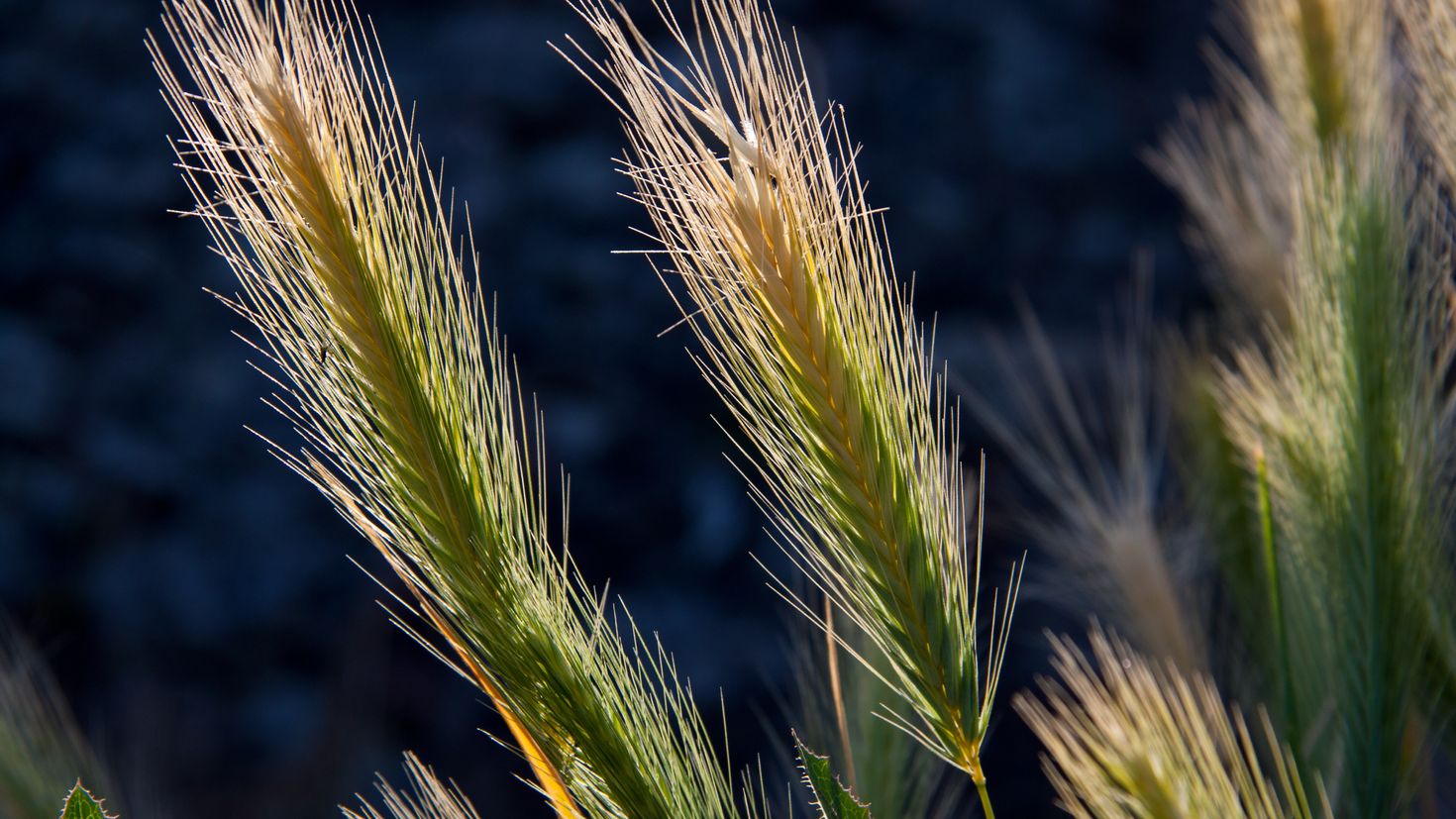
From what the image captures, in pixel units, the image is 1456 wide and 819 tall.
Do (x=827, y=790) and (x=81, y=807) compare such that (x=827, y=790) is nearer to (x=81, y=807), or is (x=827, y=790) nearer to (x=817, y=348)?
(x=817, y=348)

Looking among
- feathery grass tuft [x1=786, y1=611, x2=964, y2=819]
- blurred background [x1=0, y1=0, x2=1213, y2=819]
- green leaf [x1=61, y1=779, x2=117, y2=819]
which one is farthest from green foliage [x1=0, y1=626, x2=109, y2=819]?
blurred background [x1=0, y1=0, x2=1213, y2=819]

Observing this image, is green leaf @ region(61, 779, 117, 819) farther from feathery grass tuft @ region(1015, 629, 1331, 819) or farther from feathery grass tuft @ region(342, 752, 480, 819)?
feathery grass tuft @ region(1015, 629, 1331, 819)

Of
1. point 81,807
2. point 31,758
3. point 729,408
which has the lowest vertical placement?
point 31,758

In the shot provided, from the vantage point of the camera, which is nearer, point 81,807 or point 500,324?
point 81,807

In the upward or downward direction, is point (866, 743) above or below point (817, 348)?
below

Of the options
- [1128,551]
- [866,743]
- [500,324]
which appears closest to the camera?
[866,743]

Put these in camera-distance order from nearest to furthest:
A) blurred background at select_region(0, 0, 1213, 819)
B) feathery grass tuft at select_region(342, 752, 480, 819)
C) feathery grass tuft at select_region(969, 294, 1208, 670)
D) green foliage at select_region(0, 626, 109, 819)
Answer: feathery grass tuft at select_region(342, 752, 480, 819), green foliage at select_region(0, 626, 109, 819), feathery grass tuft at select_region(969, 294, 1208, 670), blurred background at select_region(0, 0, 1213, 819)

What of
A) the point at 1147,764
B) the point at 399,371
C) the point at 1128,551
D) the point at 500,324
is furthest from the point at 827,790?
the point at 500,324
